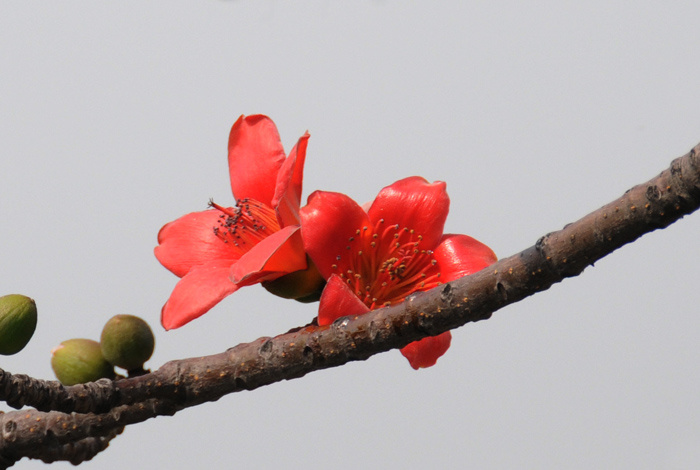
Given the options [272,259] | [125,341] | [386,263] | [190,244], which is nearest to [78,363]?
[125,341]

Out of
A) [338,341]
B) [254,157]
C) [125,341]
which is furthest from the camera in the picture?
[254,157]

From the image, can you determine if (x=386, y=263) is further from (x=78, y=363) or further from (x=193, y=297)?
(x=78, y=363)

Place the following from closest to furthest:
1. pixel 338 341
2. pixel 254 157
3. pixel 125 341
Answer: pixel 338 341
pixel 125 341
pixel 254 157

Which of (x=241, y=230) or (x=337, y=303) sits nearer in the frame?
(x=337, y=303)

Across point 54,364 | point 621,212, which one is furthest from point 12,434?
point 621,212

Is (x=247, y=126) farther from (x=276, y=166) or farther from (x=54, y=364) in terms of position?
(x=54, y=364)

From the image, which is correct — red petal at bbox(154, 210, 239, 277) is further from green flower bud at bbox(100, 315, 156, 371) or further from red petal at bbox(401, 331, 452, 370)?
red petal at bbox(401, 331, 452, 370)

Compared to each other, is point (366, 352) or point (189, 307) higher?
point (189, 307)
